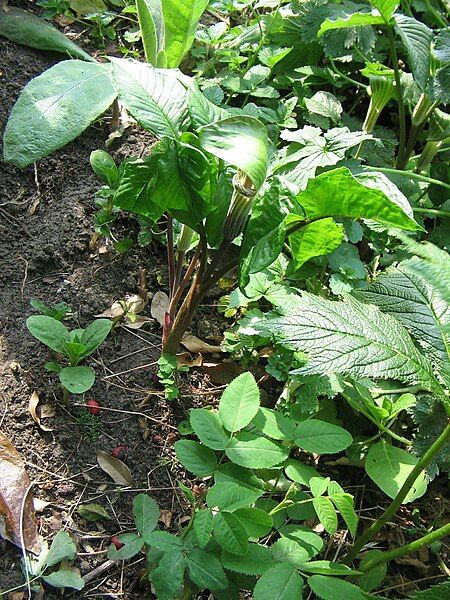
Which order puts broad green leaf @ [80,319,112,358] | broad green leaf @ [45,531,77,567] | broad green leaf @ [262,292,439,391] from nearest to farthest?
1. broad green leaf @ [262,292,439,391]
2. broad green leaf @ [45,531,77,567]
3. broad green leaf @ [80,319,112,358]

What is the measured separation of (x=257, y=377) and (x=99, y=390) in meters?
0.46

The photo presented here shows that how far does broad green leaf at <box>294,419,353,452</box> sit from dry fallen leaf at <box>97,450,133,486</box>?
455mm

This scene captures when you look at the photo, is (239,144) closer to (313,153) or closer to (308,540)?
(313,153)

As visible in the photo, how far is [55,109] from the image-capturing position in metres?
1.90

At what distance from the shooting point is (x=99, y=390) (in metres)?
1.74

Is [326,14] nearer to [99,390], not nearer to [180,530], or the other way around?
[99,390]

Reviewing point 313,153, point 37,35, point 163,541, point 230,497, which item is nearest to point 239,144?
point 313,153

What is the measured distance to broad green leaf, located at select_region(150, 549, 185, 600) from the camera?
1215mm

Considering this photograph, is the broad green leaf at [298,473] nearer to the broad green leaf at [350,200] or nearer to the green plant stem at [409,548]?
the green plant stem at [409,548]

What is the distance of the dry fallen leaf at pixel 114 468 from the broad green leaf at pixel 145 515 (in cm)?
17

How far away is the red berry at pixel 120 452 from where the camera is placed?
1633 millimetres

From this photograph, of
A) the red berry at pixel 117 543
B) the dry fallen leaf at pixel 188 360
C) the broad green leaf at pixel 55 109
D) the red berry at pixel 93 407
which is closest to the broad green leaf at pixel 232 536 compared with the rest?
the red berry at pixel 117 543

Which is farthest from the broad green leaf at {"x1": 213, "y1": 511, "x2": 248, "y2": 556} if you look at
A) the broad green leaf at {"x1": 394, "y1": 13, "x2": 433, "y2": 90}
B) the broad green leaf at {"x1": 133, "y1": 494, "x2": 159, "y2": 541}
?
the broad green leaf at {"x1": 394, "y1": 13, "x2": 433, "y2": 90}

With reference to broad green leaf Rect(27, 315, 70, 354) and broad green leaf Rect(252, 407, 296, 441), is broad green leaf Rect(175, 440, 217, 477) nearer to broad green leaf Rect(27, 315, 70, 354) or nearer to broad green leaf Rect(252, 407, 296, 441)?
broad green leaf Rect(252, 407, 296, 441)
